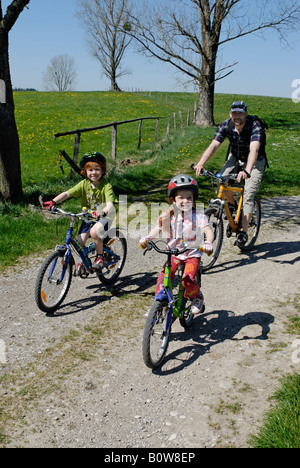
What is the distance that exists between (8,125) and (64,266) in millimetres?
4300

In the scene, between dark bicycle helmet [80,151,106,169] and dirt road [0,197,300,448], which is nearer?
dirt road [0,197,300,448]

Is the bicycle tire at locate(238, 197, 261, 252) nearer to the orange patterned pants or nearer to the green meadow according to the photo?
the green meadow

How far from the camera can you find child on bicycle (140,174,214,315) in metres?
4.01

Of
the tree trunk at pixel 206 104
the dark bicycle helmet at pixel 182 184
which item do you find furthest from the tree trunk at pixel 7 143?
the tree trunk at pixel 206 104

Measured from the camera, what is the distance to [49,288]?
483cm

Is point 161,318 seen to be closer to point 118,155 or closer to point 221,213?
point 221,213

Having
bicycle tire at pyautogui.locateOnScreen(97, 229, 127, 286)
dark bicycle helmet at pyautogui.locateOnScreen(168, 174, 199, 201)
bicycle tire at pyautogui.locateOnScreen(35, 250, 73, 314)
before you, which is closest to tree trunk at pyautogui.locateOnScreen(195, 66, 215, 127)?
bicycle tire at pyautogui.locateOnScreen(97, 229, 127, 286)

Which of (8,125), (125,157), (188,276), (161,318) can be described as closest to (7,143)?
(8,125)

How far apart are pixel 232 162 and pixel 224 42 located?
57.4ft

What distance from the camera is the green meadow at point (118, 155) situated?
751 cm

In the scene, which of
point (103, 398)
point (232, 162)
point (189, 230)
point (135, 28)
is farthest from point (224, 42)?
point (103, 398)

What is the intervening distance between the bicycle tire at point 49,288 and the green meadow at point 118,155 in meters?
1.66

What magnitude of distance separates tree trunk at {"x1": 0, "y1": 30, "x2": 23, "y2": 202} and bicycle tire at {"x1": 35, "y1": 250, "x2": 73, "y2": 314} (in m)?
3.93
